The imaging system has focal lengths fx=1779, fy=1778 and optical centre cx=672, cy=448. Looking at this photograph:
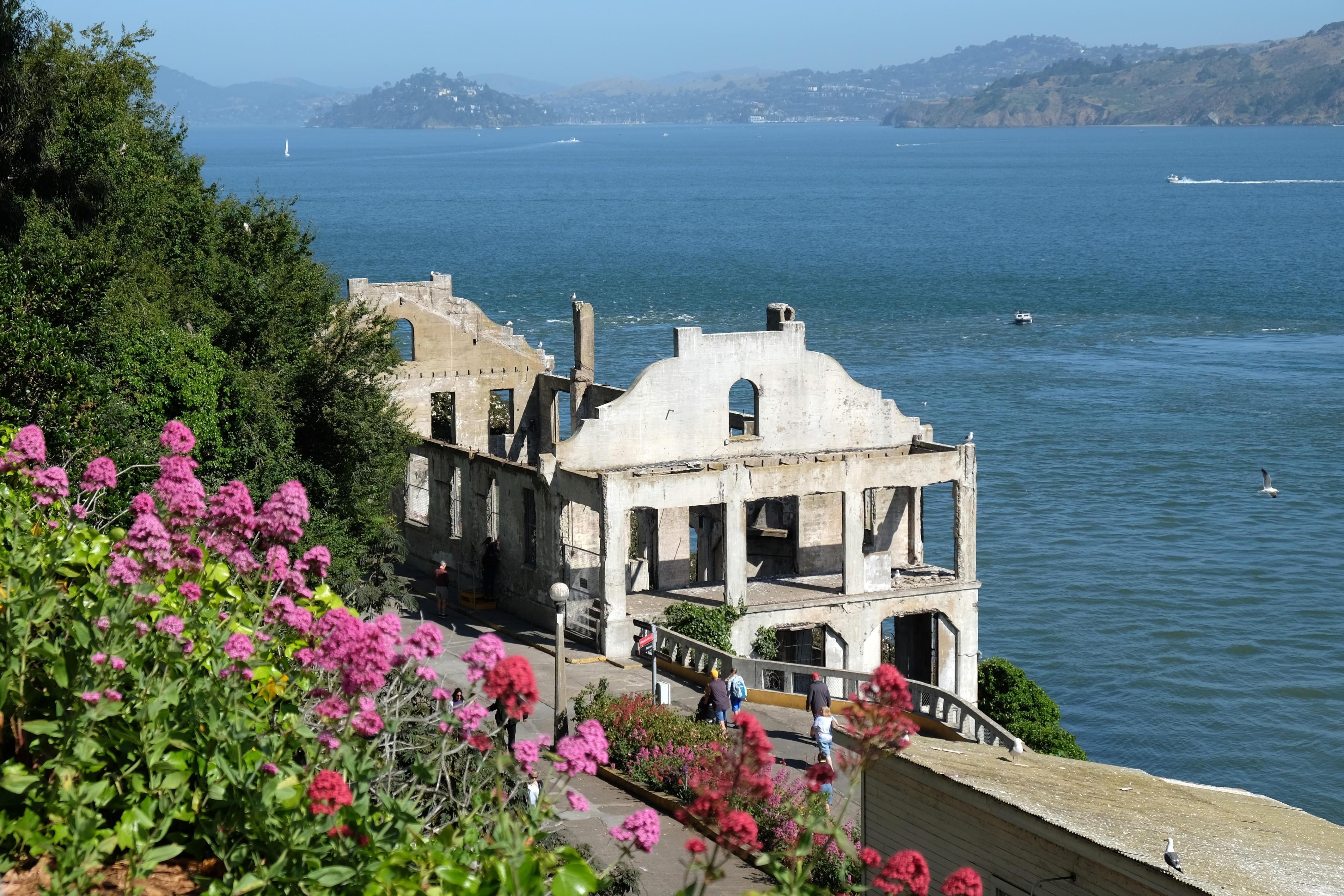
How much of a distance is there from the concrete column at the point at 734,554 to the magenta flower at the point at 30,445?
86.2 ft

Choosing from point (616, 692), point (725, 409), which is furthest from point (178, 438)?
point (725, 409)

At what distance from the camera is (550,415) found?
50.4 meters

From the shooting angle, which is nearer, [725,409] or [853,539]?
[853,539]

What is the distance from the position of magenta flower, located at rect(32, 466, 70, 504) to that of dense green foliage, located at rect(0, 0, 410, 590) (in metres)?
14.0

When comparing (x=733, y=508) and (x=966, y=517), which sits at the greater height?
(x=733, y=508)

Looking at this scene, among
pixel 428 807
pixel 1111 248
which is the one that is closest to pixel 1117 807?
pixel 428 807

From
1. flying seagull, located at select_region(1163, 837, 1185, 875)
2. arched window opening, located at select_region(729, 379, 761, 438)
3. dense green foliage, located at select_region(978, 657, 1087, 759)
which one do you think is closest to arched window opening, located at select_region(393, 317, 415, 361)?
arched window opening, located at select_region(729, 379, 761, 438)

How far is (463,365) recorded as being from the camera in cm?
4972

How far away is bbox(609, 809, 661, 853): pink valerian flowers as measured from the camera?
9.24 m

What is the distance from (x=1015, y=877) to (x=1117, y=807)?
1.43 meters

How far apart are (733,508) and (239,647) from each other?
1155 inches

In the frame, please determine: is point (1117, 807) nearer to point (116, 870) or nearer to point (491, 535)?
point (116, 870)

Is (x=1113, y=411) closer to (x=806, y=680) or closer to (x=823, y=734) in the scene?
(x=806, y=680)

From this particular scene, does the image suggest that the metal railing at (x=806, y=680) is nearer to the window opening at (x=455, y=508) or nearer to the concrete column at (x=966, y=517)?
the concrete column at (x=966, y=517)
